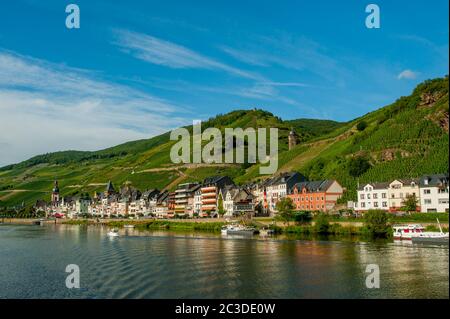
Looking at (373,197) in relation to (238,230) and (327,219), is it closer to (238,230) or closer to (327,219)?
(327,219)

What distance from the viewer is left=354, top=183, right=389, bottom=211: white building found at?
102 meters

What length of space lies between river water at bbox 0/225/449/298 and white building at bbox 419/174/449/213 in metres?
27.4

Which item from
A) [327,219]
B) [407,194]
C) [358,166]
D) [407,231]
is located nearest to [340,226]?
[327,219]

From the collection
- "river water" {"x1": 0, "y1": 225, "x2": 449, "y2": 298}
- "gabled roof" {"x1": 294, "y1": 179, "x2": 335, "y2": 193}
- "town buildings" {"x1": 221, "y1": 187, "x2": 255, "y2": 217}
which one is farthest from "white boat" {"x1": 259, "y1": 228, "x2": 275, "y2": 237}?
"town buildings" {"x1": 221, "y1": 187, "x2": 255, "y2": 217}

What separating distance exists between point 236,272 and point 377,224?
140 ft

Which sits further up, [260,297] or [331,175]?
[331,175]

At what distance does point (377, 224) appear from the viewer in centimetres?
8019
